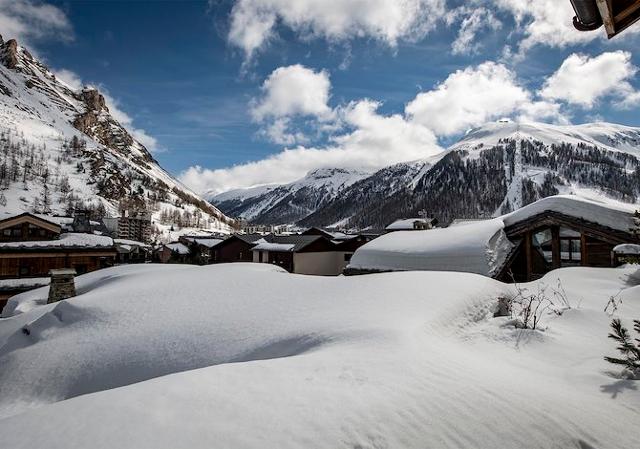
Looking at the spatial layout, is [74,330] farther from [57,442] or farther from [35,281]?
[35,281]

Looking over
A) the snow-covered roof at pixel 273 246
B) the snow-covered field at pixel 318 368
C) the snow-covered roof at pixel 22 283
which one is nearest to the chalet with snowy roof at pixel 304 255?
the snow-covered roof at pixel 273 246

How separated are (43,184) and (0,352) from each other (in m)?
171

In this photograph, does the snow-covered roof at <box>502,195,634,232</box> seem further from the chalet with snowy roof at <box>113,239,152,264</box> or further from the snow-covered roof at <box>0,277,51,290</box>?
the chalet with snowy roof at <box>113,239,152,264</box>

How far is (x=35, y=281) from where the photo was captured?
1078 inches

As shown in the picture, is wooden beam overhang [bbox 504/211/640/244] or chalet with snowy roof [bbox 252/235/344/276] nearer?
wooden beam overhang [bbox 504/211/640/244]

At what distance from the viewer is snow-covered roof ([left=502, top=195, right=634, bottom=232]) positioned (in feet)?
50.1

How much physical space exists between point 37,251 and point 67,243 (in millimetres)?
2162

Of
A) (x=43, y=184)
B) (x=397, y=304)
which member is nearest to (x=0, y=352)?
(x=397, y=304)

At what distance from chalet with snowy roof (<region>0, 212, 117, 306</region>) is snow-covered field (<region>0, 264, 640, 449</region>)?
20.4 meters

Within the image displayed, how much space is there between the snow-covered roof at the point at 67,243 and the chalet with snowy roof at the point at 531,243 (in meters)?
25.5

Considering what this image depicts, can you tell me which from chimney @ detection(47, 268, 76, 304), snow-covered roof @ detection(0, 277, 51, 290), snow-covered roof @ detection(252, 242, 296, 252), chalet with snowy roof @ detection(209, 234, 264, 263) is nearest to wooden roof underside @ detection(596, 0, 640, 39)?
chimney @ detection(47, 268, 76, 304)

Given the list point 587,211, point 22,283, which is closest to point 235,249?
point 22,283

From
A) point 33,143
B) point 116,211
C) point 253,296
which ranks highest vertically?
point 33,143

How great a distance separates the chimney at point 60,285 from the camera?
14227 millimetres
